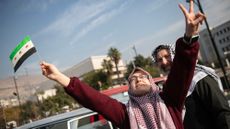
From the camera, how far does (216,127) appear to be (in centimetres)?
264

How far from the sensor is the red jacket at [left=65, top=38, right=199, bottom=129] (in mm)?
1992

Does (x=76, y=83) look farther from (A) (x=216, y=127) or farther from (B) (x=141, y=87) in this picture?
(A) (x=216, y=127)

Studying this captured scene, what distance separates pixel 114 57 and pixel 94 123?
53.5 m

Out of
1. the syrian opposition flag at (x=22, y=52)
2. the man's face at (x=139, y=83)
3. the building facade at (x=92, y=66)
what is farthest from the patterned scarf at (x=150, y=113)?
the building facade at (x=92, y=66)

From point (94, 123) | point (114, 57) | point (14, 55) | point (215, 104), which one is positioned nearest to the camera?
point (215, 104)

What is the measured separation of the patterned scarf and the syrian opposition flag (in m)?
1.14

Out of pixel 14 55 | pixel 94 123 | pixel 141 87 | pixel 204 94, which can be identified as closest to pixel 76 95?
pixel 141 87

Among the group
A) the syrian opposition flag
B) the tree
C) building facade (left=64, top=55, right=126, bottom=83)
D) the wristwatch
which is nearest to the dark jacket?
the wristwatch

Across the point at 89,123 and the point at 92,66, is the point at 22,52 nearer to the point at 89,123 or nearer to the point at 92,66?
the point at 89,123

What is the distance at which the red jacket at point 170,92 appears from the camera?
1992mm

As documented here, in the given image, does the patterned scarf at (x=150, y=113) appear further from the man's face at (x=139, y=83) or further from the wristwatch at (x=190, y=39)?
the wristwatch at (x=190, y=39)

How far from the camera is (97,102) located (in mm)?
2283

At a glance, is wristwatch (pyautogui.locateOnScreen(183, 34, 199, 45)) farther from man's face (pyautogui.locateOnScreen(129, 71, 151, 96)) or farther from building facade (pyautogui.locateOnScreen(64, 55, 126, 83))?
building facade (pyautogui.locateOnScreen(64, 55, 126, 83))

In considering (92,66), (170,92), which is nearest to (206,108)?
(170,92)
